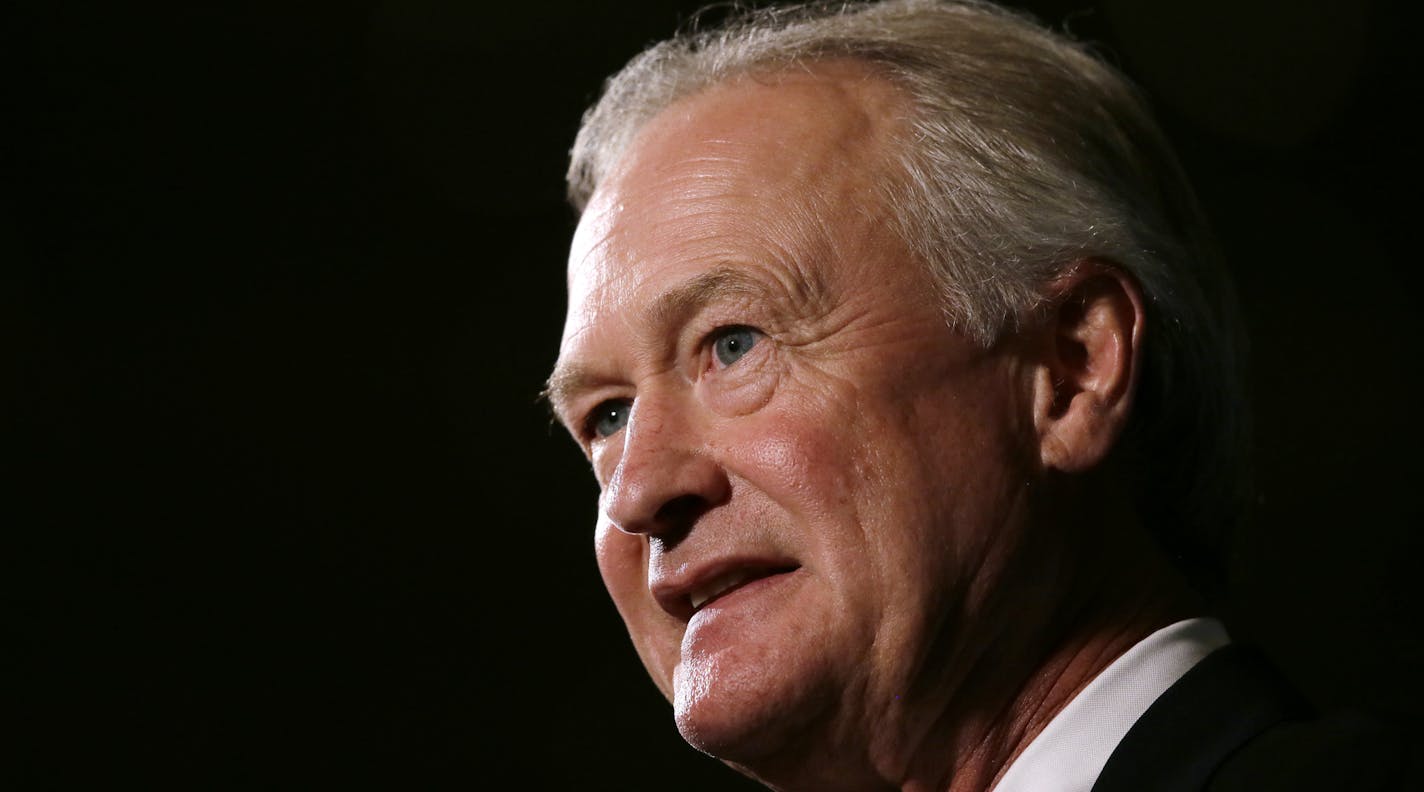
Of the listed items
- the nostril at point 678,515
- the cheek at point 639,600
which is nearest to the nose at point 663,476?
the nostril at point 678,515

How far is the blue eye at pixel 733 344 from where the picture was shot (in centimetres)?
160

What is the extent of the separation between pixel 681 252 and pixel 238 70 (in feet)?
5.77

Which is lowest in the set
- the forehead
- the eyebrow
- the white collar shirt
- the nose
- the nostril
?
the white collar shirt

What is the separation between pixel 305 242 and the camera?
310 centimetres

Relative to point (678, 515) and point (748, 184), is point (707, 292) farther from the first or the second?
point (678, 515)

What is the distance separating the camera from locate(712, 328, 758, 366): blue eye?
5.26ft

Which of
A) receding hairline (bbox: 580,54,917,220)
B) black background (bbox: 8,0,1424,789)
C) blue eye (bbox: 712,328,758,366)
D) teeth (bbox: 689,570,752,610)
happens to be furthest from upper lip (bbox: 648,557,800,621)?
black background (bbox: 8,0,1424,789)

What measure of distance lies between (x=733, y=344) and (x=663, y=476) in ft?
0.56

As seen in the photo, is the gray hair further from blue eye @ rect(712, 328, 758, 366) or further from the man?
blue eye @ rect(712, 328, 758, 366)

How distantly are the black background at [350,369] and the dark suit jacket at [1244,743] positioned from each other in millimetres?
1250

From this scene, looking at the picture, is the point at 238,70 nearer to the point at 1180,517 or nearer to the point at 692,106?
the point at 692,106

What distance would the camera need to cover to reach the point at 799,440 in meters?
1.51

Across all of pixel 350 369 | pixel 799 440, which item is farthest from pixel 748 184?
pixel 350 369

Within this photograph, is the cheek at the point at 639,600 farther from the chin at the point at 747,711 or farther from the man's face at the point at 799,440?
the chin at the point at 747,711
